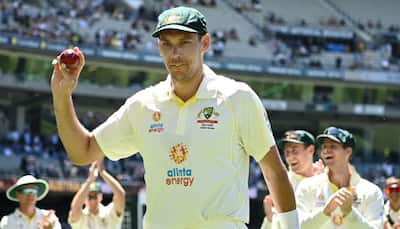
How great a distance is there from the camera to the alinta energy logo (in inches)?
154

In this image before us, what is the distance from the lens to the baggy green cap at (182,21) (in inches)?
153

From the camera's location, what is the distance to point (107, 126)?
4152 mm

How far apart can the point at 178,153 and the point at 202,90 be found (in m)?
0.31

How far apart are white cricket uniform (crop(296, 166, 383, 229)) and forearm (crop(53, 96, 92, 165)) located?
2.64m

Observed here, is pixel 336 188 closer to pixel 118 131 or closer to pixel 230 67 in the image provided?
pixel 118 131

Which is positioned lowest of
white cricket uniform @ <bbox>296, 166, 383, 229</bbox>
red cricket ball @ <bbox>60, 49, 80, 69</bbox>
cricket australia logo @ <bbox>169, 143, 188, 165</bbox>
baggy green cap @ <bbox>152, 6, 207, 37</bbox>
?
white cricket uniform @ <bbox>296, 166, 383, 229</bbox>

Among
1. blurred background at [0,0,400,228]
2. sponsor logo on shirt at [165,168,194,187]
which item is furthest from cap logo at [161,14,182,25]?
blurred background at [0,0,400,228]

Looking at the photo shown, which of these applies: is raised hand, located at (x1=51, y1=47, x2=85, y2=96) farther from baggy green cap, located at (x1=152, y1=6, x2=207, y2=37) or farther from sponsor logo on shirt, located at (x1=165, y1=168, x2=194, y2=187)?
sponsor logo on shirt, located at (x1=165, y1=168, x2=194, y2=187)

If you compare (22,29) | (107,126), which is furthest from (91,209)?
(22,29)

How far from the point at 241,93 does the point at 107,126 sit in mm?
660

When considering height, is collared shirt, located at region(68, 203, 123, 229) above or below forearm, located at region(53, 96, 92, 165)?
below

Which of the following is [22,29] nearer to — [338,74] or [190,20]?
[338,74]

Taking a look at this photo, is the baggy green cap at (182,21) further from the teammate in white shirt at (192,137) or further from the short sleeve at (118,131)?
the short sleeve at (118,131)

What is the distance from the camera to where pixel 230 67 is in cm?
4272
